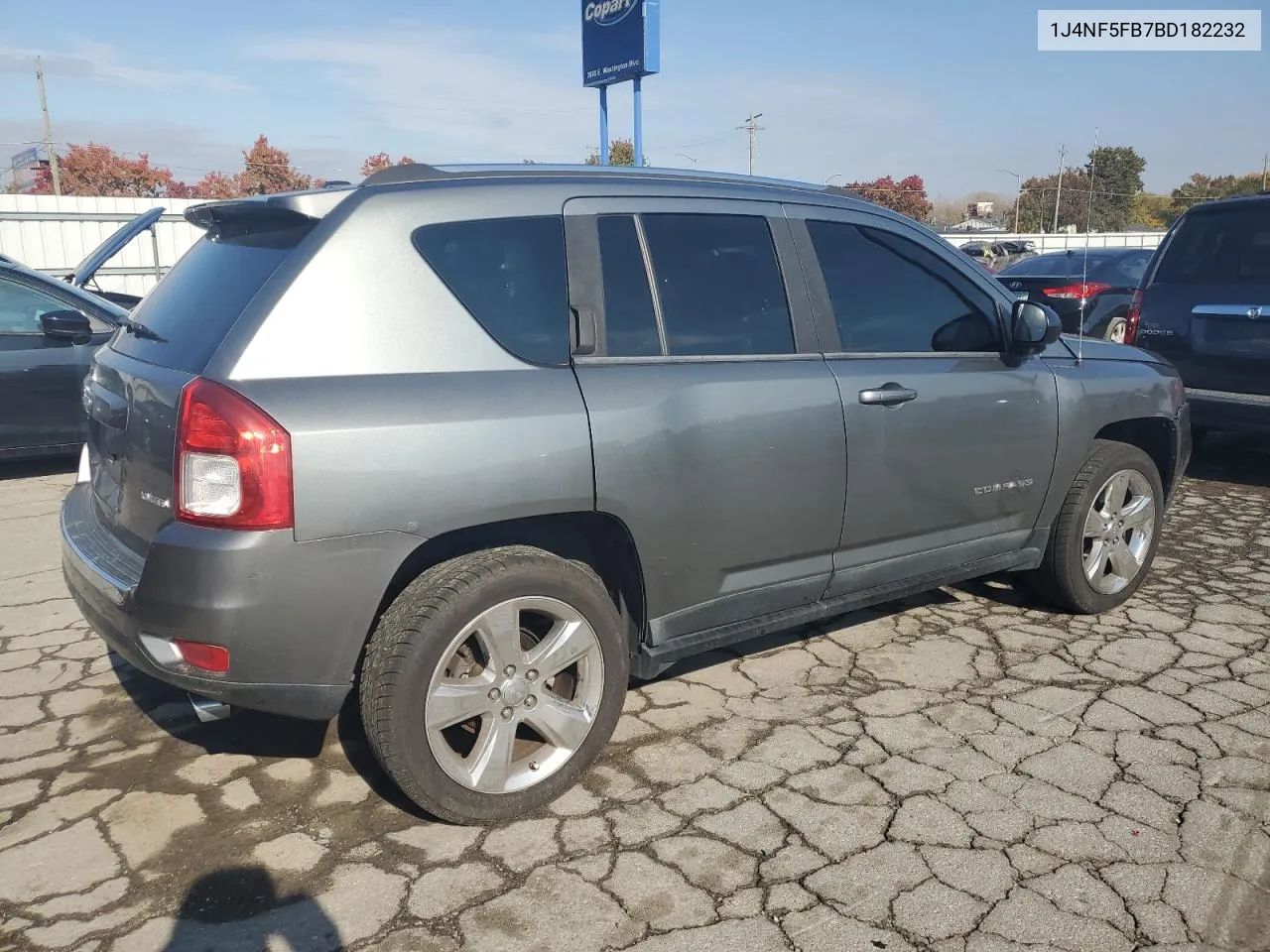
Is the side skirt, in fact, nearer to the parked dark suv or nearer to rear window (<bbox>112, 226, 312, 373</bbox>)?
rear window (<bbox>112, 226, 312, 373</bbox>)

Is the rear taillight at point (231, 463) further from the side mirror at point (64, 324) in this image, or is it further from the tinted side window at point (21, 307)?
the tinted side window at point (21, 307)

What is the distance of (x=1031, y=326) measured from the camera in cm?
391

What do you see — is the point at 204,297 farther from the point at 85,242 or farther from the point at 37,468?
the point at 85,242

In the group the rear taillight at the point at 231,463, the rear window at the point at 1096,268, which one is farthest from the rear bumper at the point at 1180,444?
the rear window at the point at 1096,268

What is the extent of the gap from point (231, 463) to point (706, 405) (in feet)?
Result: 4.61

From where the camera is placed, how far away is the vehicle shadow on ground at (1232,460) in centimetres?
722

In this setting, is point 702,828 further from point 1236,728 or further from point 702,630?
point 1236,728

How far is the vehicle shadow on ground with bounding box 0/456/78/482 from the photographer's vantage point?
7.38 metres


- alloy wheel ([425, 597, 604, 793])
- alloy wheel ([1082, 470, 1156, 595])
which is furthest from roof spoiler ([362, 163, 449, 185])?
alloy wheel ([1082, 470, 1156, 595])

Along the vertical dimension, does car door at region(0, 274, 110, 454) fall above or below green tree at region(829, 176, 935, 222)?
below

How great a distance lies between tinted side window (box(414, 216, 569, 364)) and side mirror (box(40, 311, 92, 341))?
497 cm

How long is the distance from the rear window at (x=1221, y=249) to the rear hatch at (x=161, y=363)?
608cm

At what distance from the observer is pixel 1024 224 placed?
214 ft

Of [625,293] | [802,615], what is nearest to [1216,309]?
[802,615]
